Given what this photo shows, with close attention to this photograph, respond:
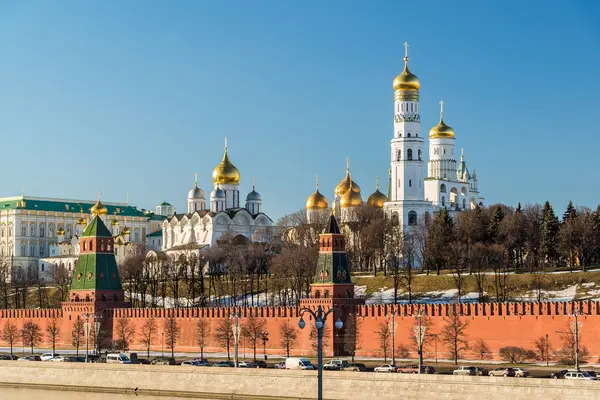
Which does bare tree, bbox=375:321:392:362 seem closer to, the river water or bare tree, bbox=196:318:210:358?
bare tree, bbox=196:318:210:358

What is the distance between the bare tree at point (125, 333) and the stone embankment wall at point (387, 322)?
5.7 inches

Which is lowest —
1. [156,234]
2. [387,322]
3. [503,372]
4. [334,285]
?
[503,372]

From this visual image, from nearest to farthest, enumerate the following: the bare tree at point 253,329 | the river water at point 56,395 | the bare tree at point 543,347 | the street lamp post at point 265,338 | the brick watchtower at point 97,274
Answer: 1. the river water at point 56,395
2. the bare tree at point 543,347
3. the street lamp post at point 265,338
4. the bare tree at point 253,329
5. the brick watchtower at point 97,274

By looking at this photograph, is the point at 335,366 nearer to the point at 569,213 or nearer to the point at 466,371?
the point at 466,371

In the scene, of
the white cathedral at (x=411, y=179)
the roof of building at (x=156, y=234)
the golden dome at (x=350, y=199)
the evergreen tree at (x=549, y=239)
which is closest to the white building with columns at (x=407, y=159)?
the white cathedral at (x=411, y=179)

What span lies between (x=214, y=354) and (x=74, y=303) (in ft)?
30.3

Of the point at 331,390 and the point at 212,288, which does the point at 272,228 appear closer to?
the point at 212,288

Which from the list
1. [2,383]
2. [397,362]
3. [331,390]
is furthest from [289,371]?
[2,383]

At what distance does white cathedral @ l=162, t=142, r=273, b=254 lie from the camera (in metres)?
99.9

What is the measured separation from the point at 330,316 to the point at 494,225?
23703mm

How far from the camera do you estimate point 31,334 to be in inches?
2447

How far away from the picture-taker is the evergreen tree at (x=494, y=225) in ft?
247

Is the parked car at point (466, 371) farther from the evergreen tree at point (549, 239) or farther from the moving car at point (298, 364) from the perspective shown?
the evergreen tree at point (549, 239)

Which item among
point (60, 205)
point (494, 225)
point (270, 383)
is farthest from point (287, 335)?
point (60, 205)
